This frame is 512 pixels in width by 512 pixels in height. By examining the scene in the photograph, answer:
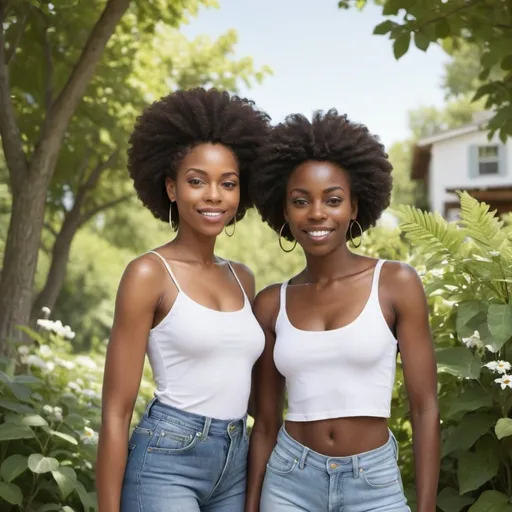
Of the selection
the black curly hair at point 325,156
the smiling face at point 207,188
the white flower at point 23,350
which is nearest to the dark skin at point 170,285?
the smiling face at point 207,188

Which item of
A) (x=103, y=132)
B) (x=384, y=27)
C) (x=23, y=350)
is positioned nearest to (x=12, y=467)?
(x=23, y=350)

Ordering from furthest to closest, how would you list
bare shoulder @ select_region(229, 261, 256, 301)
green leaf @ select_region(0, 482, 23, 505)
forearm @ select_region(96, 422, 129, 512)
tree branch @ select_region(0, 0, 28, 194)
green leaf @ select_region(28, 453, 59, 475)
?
tree branch @ select_region(0, 0, 28, 194) → green leaf @ select_region(28, 453, 59, 475) → green leaf @ select_region(0, 482, 23, 505) → bare shoulder @ select_region(229, 261, 256, 301) → forearm @ select_region(96, 422, 129, 512)

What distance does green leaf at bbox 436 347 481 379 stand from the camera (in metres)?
3.42

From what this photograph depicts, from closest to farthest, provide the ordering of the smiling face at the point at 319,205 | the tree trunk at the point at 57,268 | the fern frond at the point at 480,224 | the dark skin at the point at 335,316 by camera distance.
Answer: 1. the dark skin at the point at 335,316
2. the smiling face at the point at 319,205
3. the fern frond at the point at 480,224
4. the tree trunk at the point at 57,268

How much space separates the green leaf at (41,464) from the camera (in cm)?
393

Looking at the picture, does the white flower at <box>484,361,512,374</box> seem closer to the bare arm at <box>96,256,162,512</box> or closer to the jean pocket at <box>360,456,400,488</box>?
the jean pocket at <box>360,456,400,488</box>

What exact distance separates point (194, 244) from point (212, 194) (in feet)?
0.65

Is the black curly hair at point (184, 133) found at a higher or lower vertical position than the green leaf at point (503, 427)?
higher

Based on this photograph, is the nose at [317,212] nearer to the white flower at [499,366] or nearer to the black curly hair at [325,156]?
the black curly hair at [325,156]

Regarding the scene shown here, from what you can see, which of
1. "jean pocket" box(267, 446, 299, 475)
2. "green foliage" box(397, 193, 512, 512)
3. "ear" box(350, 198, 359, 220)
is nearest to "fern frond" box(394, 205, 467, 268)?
"green foliage" box(397, 193, 512, 512)

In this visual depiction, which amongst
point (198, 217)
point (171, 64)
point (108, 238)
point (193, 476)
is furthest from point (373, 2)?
point (108, 238)

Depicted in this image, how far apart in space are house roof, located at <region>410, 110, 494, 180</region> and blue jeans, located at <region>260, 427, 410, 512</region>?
84.2 feet

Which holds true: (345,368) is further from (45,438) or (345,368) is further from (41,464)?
(45,438)

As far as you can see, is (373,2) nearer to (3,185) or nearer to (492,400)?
(492,400)
